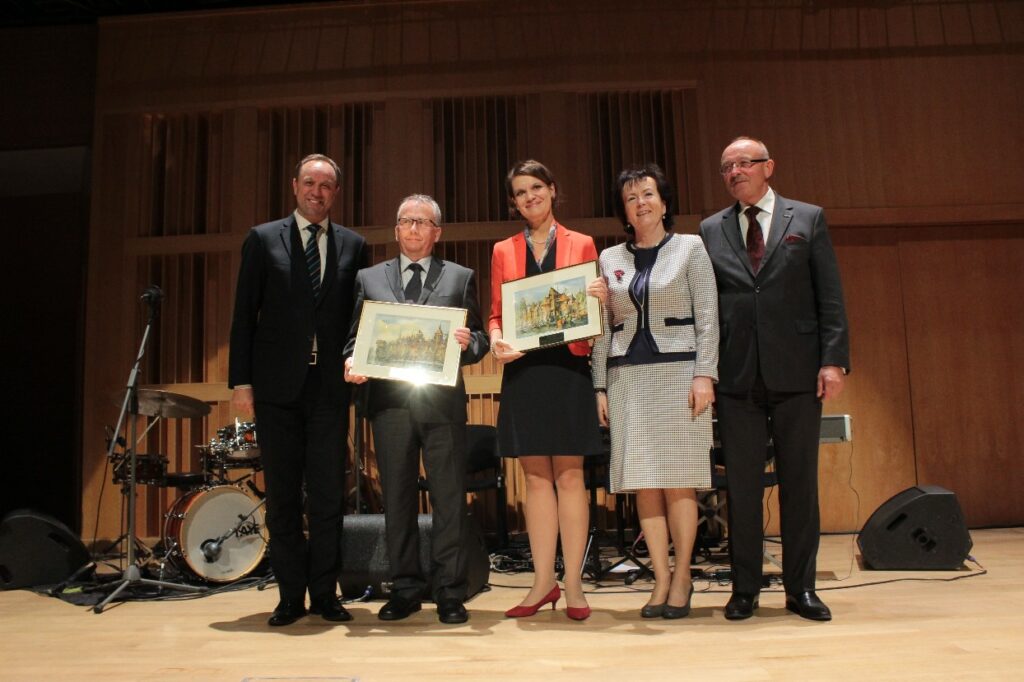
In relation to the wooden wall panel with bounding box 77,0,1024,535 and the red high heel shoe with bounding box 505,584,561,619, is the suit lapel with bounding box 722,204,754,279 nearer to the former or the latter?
the red high heel shoe with bounding box 505,584,561,619

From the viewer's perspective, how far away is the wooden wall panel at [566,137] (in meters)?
5.69

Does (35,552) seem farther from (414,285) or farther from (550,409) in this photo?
(550,409)

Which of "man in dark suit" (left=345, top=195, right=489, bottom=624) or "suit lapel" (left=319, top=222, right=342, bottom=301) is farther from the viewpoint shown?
"suit lapel" (left=319, top=222, right=342, bottom=301)

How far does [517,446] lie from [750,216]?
4.04 feet

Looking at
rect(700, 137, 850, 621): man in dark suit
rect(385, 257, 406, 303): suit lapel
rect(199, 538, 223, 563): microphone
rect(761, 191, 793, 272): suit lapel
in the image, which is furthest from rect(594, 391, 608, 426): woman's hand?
rect(199, 538, 223, 563): microphone

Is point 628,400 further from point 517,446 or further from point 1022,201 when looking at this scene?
point 1022,201

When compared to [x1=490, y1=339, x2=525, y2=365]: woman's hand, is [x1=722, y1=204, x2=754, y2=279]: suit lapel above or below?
above

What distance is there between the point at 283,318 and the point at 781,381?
6.07 feet

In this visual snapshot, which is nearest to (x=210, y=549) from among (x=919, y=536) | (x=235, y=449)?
(x=235, y=449)

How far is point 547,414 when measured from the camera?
108 inches

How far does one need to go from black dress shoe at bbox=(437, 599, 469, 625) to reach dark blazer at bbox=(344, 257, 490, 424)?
661 mm

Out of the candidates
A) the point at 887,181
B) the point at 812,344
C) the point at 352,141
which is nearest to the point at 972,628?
the point at 812,344

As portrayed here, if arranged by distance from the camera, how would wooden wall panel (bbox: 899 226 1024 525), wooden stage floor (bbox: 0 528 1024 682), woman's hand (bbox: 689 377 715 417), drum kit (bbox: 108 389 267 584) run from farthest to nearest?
wooden wall panel (bbox: 899 226 1024 525) → drum kit (bbox: 108 389 267 584) → woman's hand (bbox: 689 377 715 417) → wooden stage floor (bbox: 0 528 1024 682)

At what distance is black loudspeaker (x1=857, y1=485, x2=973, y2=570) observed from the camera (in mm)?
3824
